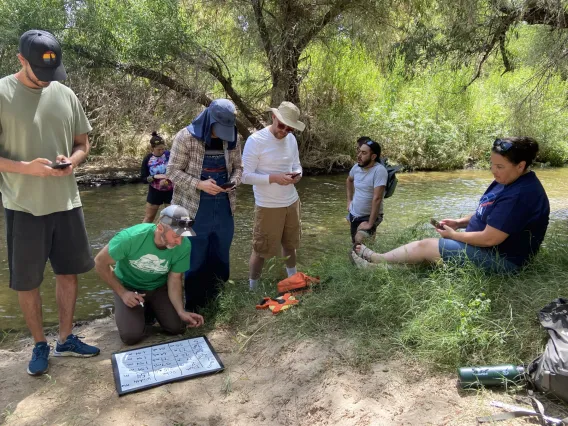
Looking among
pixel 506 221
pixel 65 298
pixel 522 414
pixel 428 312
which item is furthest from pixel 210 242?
pixel 522 414

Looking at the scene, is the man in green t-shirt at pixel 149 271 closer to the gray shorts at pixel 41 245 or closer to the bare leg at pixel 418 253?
the gray shorts at pixel 41 245

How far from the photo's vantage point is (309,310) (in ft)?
11.3

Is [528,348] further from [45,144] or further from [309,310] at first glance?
[45,144]

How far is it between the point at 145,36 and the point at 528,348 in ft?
30.6

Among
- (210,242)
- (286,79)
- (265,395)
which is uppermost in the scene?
(286,79)

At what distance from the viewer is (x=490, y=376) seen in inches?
97.8

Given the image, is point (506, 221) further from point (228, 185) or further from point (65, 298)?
point (65, 298)

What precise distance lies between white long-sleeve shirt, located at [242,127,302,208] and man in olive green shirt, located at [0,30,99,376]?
1.30 meters

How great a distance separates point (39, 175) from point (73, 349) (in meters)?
1.31

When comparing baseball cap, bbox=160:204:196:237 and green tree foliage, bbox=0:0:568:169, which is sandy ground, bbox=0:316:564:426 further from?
green tree foliage, bbox=0:0:568:169

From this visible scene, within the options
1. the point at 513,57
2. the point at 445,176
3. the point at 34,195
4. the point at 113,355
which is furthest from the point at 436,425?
the point at 445,176

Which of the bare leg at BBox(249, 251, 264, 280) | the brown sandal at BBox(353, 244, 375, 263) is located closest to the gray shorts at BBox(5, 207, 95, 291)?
the bare leg at BBox(249, 251, 264, 280)

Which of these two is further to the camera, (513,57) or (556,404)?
(513,57)

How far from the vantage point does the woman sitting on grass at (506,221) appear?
10.4 feet
